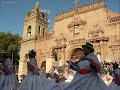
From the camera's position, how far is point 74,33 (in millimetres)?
28438

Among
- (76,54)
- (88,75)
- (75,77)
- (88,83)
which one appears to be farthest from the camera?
(76,54)

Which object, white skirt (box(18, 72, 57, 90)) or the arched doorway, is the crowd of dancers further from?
the arched doorway

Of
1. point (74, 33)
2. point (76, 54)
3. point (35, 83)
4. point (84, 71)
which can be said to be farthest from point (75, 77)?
point (74, 33)

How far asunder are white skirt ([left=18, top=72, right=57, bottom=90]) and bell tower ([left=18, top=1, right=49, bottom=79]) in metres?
26.0

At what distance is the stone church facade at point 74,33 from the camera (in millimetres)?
24672

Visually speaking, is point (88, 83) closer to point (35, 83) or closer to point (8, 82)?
point (35, 83)

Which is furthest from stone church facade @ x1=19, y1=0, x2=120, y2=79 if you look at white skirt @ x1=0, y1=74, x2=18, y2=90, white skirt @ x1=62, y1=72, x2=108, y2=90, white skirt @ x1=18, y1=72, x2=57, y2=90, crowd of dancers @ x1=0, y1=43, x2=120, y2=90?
white skirt @ x1=62, y1=72, x2=108, y2=90

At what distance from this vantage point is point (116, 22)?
81.5 feet

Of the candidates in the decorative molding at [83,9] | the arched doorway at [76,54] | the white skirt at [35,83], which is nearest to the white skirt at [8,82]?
the white skirt at [35,83]

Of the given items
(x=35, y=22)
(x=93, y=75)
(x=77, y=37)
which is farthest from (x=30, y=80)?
(x=35, y=22)

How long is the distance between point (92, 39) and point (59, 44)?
5.20 metres

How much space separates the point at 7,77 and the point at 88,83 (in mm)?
3322

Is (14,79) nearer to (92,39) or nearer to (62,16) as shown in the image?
(92,39)

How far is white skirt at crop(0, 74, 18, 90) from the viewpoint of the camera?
6.97m
